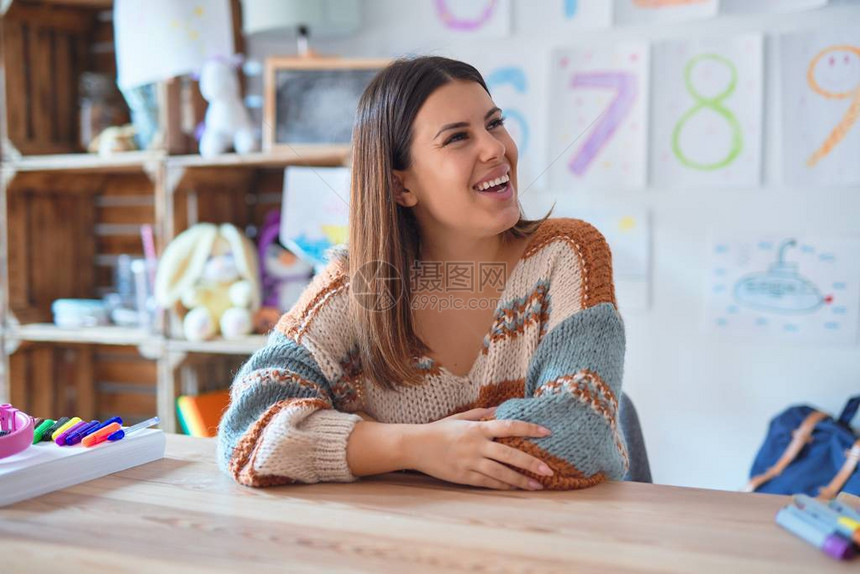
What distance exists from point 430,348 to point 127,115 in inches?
73.0

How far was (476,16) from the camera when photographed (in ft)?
7.24

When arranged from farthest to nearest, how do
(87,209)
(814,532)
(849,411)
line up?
(87,209) < (849,411) < (814,532)

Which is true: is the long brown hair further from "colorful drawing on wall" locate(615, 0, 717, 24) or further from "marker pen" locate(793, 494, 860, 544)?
"colorful drawing on wall" locate(615, 0, 717, 24)

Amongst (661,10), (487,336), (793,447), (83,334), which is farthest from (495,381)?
(83,334)

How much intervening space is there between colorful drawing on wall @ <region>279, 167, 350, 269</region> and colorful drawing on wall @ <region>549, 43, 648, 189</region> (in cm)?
62

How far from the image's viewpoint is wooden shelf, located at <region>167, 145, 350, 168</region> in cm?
207

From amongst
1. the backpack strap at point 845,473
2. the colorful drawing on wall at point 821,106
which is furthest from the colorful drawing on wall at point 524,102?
the backpack strap at point 845,473

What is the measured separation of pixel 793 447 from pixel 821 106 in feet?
2.77

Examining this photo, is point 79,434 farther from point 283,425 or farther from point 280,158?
point 280,158

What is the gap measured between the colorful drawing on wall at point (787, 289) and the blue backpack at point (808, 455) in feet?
0.66

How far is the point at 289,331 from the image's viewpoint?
112 centimetres

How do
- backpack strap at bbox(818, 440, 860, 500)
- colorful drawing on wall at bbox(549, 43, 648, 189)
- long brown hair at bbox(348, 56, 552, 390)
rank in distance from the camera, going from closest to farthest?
long brown hair at bbox(348, 56, 552, 390)
backpack strap at bbox(818, 440, 860, 500)
colorful drawing on wall at bbox(549, 43, 648, 189)

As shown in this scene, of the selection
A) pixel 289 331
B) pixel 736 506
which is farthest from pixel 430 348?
pixel 736 506

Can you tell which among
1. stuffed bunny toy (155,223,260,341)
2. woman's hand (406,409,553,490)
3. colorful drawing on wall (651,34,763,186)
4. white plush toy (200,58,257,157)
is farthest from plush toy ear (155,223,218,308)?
woman's hand (406,409,553,490)
